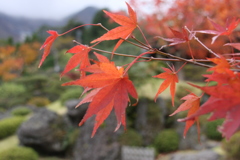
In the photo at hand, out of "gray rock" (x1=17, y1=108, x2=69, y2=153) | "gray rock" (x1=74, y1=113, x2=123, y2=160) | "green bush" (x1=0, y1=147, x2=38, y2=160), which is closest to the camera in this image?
"gray rock" (x1=74, y1=113, x2=123, y2=160)

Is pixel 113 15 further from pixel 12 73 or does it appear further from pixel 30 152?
pixel 12 73

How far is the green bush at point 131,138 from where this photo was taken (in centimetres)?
392

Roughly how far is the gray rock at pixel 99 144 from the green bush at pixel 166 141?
0.76 m

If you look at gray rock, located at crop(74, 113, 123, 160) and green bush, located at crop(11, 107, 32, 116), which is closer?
gray rock, located at crop(74, 113, 123, 160)

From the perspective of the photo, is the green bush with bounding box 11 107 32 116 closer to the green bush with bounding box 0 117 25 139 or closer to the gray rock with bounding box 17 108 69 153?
the green bush with bounding box 0 117 25 139

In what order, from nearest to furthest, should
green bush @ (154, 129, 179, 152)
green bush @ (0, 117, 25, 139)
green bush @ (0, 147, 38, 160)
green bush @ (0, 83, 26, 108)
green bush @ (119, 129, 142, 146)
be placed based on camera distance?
green bush @ (0, 147, 38, 160), green bush @ (119, 129, 142, 146), green bush @ (154, 129, 179, 152), green bush @ (0, 117, 25, 139), green bush @ (0, 83, 26, 108)

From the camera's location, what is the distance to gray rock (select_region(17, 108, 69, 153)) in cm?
436

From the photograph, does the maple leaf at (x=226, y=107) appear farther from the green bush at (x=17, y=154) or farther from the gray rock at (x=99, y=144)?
the green bush at (x=17, y=154)

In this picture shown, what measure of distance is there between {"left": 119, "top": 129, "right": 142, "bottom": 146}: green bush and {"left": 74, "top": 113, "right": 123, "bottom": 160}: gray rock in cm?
10

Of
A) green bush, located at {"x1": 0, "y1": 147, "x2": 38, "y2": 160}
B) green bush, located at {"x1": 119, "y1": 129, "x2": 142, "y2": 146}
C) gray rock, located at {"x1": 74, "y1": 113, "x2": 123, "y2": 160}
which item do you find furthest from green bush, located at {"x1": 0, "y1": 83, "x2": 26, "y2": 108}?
green bush, located at {"x1": 119, "y1": 129, "x2": 142, "y2": 146}

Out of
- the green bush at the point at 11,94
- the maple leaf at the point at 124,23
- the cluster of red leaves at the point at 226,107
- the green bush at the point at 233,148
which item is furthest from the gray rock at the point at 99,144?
the green bush at the point at 11,94

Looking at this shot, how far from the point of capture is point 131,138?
407 cm

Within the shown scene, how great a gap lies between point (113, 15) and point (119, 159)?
11.4 ft

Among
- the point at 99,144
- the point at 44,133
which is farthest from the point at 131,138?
the point at 44,133
